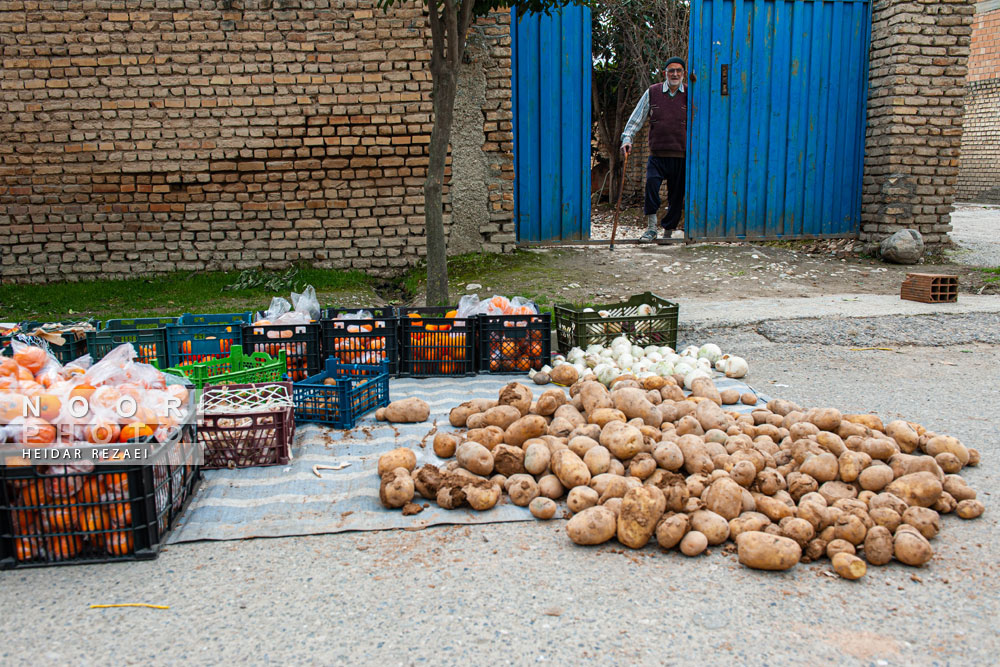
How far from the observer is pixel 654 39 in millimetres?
13047

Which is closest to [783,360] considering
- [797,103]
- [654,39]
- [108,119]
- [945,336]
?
[945,336]

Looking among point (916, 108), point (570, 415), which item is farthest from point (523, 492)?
point (916, 108)

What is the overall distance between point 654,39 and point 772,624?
1266 cm

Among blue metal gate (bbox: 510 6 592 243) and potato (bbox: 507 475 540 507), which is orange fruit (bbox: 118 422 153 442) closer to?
potato (bbox: 507 475 540 507)

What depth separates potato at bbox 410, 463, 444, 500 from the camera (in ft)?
9.61

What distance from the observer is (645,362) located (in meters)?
4.53

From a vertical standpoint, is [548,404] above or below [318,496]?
above

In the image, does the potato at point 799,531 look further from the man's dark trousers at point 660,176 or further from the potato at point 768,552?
the man's dark trousers at point 660,176

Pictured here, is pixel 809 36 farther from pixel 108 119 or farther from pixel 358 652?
pixel 358 652

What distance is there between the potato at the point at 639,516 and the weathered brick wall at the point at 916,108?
759cm

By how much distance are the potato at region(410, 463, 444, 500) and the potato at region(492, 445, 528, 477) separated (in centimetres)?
26

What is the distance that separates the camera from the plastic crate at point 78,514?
2430 millimetres

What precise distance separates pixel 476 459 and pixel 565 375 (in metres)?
1.51

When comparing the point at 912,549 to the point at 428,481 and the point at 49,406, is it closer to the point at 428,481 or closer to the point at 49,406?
the point at 428,481
